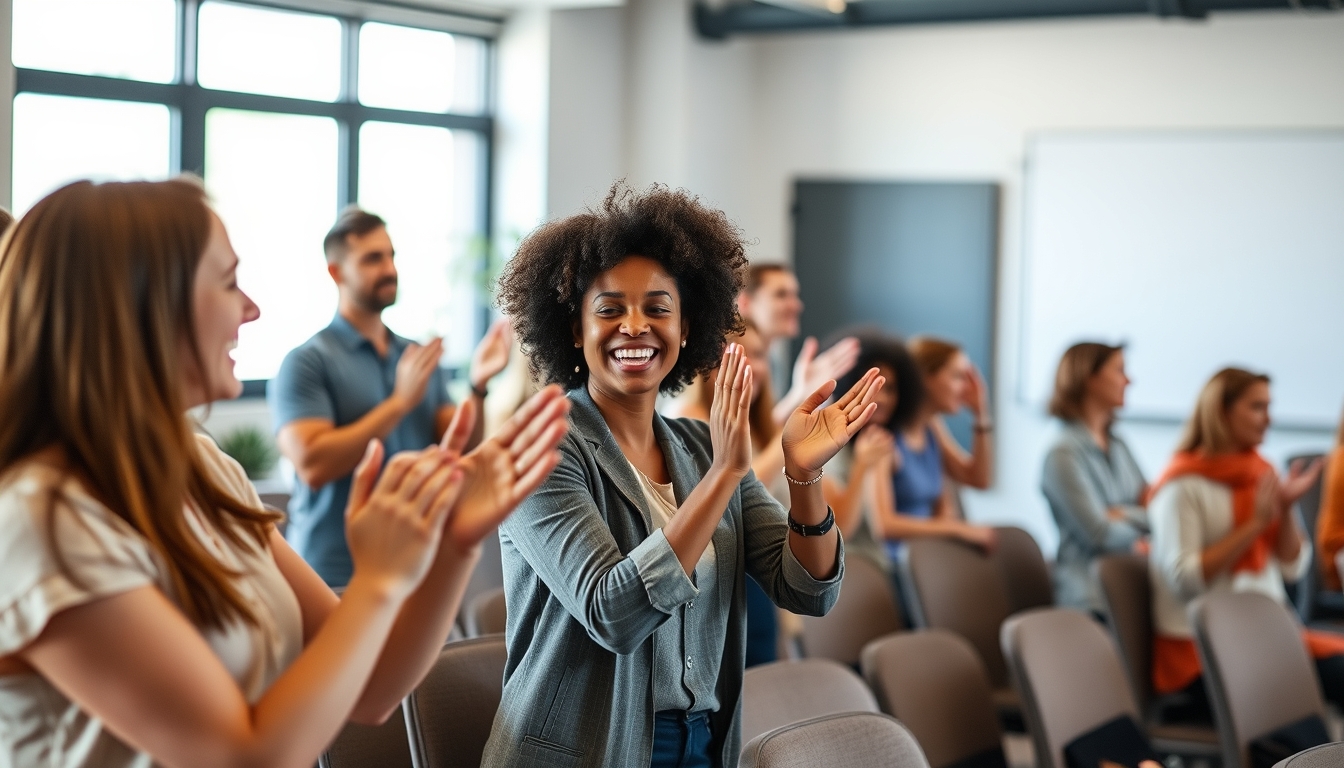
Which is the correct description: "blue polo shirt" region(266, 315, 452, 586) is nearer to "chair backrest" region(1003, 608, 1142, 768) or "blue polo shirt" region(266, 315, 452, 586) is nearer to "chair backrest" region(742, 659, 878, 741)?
"chair backrest" region(742, 659, 878, 741)

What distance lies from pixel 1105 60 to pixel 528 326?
5685 mm

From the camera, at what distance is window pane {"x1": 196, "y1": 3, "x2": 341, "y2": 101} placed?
19.2 ft

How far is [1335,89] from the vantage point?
6512 millimetres

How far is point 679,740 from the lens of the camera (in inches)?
73.7

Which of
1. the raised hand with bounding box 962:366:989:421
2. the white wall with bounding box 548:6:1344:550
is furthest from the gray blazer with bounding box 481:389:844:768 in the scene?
the white wall with bounding box 548:6:1344:550

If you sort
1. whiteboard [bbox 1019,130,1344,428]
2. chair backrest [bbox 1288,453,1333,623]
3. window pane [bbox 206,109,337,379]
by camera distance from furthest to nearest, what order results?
whiteboard [bbox 1019,130,1344,428], window pane [bbox 206,109,337,379], chair backrest [bbox 1288,453,1333,623]

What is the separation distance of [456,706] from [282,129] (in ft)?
15.3

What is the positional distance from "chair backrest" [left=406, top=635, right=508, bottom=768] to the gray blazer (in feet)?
0.83

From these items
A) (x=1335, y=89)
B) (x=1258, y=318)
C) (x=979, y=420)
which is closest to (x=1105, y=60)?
(x=1335, y=89)

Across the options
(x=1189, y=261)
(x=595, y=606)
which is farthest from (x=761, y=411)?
(x=1189, y=261)

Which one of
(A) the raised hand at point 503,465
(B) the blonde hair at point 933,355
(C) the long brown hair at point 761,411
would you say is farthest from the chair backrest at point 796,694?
(B) the blonde hair at point 933,355

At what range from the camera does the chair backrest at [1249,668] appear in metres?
3.27

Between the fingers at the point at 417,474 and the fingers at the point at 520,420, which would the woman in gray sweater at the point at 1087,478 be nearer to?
the fingers at the point at 520,420

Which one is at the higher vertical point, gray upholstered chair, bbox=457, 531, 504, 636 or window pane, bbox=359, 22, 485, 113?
window pane, bbox=359, 22, 485, 113
